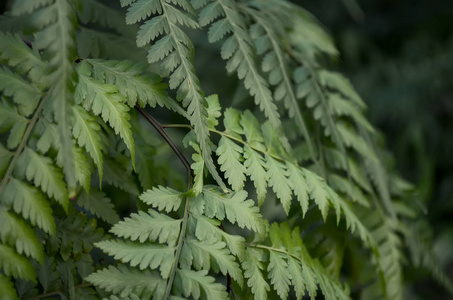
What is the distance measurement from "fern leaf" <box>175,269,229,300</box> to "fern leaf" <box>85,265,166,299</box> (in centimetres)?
3

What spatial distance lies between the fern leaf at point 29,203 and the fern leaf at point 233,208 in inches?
9.0

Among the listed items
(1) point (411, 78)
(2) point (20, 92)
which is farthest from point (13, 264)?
(1) point (411, 78)

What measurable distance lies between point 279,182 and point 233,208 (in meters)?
0.11

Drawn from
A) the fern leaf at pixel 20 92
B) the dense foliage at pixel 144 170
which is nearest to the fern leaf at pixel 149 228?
the dense foliage at pixel 144 170

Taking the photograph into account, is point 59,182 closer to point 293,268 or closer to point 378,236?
point 293,268

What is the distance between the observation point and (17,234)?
1.89ft

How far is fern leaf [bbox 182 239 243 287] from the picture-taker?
0.67 m

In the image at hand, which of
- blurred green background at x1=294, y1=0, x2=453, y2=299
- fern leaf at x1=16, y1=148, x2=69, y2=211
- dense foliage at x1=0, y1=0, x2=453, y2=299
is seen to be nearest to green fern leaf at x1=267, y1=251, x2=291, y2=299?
dense foliage at x1=0, y1=0, x2=453, y2=299

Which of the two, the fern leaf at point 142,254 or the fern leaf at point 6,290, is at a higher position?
the fern leaf at point 6,290

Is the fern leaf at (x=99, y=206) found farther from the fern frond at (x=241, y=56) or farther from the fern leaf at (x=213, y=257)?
the fern frond at (x=241, y=56)

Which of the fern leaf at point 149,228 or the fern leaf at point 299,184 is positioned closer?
the fern leaf at point 149,228

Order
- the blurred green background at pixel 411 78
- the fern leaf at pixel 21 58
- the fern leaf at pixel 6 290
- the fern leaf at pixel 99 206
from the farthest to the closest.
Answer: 1. the blurred green background at pixel 411 78
2. the fern leaf at pixel 99 206
3. the fern leaf at pixel 21 58
4. the fern leaf at pixel 6 290

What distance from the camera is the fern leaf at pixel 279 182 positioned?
0.76 metres

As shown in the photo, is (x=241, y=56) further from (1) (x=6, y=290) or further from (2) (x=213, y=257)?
(1) (x=6, y=290)
